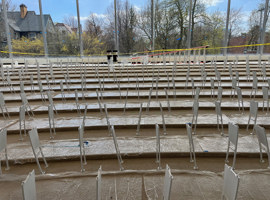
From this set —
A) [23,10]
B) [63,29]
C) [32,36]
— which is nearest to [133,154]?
[63,29]

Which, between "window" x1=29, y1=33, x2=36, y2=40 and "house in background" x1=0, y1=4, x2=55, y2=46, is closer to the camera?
"house in background" x1=0, y1=4, x2=55, y2=46

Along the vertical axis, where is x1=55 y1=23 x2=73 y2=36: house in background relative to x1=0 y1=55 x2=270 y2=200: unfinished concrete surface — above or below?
above

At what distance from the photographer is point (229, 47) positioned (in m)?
13.6

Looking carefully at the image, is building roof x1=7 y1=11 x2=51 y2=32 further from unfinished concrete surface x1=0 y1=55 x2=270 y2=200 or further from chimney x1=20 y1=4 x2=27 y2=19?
unfinished concrete surface x1=0 y1=55 x2=270 y2=200

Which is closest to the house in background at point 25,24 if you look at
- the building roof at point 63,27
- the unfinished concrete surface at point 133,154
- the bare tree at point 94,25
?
the building roof at point 63,27

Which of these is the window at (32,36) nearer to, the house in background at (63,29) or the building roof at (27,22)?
the building roof at (27,22)

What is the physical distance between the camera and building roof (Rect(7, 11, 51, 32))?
13375 mm

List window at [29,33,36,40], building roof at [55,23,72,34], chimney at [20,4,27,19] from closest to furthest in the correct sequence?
chimney at [20,4,27,19] → window at [29,33,36,40] → building roof at [55,23,72,34]

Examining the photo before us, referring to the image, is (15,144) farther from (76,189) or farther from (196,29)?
(196,29)

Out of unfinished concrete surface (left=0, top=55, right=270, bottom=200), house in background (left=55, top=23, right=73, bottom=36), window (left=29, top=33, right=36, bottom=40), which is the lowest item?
unfinished concrete surface (left=0, top=55, right=270, bottom=200)

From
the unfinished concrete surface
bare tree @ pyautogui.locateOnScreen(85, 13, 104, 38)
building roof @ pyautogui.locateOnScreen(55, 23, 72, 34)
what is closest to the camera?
the unfinished concrete surface

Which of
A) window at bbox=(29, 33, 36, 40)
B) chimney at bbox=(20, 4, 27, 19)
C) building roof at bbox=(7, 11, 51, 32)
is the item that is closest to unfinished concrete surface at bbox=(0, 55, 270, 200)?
window at bbox=(29, 33, 36, 40)

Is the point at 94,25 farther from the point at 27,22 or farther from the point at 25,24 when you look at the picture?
the point at 25,24

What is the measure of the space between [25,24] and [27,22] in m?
0.19
